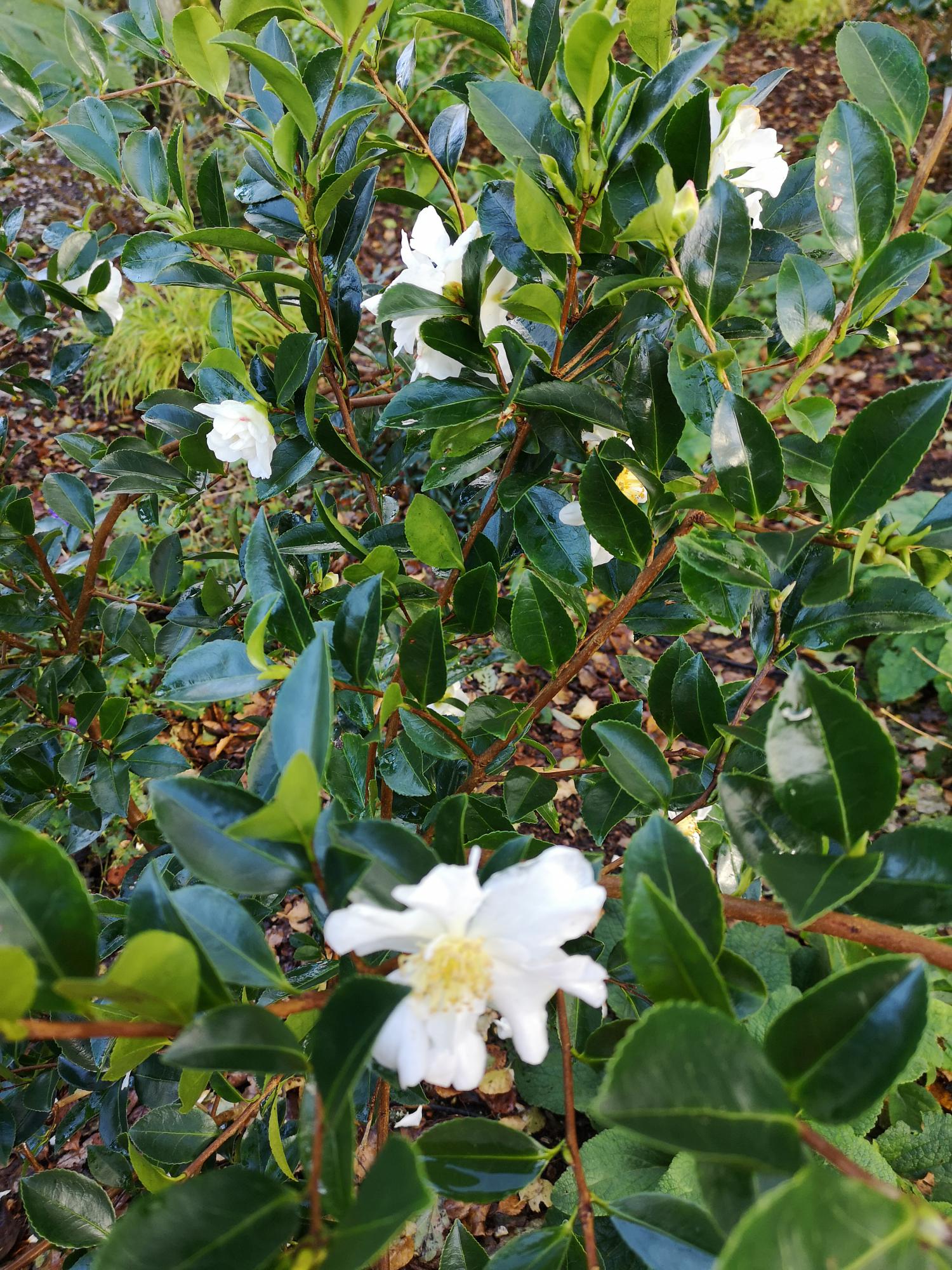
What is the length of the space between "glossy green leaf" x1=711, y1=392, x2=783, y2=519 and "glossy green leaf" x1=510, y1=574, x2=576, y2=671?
0.17 m

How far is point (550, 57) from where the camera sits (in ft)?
2.38

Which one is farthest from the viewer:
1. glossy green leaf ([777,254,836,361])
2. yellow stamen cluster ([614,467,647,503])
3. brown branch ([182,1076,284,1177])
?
yellow stamen cluster ([614,467,647,503])

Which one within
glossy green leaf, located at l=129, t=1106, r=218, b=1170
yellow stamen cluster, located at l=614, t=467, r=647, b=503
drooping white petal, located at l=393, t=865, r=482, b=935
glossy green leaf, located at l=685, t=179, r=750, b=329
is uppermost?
glossy green leaf, located at l=685, t=179, r=750, b=329

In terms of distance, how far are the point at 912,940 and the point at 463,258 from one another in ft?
1.78

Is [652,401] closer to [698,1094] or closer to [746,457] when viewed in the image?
[746,457]

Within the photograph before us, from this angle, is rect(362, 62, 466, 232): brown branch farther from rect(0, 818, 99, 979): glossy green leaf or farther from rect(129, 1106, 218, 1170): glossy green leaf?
rect(129, 1106, 218, 1170): glossy green leaf

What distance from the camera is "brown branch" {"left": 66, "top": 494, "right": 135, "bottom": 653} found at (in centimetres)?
118

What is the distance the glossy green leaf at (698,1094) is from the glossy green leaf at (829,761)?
14cm

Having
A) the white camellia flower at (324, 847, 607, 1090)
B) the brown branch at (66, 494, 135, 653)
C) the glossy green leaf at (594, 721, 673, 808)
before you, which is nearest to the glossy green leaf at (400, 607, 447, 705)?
the glossy green leaf at (594, 721, 673, 808)

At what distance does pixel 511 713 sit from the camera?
2.25ft

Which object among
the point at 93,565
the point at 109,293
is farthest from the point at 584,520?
the point at 109,293

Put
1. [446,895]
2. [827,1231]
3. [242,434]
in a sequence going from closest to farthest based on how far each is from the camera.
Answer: [827,1231]
[446,895]
[242,434]

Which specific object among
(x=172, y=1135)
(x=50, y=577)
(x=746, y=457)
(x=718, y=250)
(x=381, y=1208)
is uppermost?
(x=718, y=250)

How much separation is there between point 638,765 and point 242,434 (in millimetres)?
501
